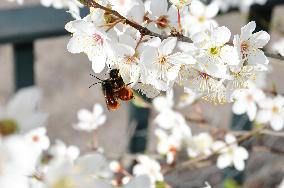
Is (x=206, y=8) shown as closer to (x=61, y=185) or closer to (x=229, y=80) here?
(x=229, y=80)

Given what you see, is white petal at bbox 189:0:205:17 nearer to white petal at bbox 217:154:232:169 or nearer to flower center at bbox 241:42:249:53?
white petal at bbox 217:154:232:169

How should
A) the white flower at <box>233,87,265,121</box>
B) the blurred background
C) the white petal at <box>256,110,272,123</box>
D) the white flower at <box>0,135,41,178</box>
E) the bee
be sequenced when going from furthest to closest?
1. the blurred background
2. the white petal at <box>256,110,272,123</box>
3. the white flower at <box>233,87,265,121</box>
4. the bee
5. the white flower at <box>0,135,41,178</box>

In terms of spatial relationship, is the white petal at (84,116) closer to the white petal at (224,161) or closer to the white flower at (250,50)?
the white petal at (224,161)

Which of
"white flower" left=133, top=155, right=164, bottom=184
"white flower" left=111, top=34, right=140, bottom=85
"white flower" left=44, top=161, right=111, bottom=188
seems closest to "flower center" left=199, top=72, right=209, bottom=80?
"white flower" left=111, top=34, right=140, bottom=85

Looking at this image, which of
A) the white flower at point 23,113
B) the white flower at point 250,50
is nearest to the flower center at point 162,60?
the white flower at point 250,50

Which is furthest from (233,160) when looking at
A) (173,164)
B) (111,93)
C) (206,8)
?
(111,93)
